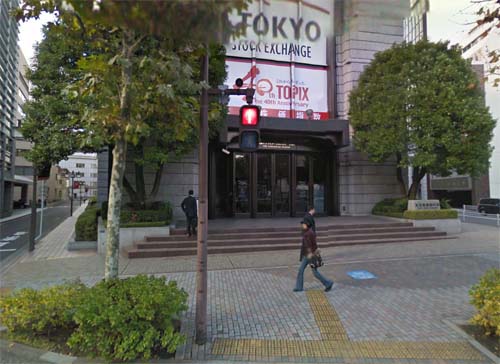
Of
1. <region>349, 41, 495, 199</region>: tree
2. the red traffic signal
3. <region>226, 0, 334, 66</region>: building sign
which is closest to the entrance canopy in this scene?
<region>349, 41, 495, 199</region>: tree

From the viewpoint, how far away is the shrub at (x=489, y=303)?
4.04 m

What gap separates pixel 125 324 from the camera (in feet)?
11.9

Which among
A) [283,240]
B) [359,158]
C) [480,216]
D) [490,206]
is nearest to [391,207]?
[359,158]

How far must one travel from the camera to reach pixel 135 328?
369cm

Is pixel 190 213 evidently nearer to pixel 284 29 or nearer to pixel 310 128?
pixel 284 29

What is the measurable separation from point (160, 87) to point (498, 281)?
523 cm

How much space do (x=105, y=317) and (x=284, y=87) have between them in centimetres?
1501

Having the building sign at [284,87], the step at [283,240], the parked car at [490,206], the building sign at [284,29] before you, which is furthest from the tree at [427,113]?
the parked car at [490,206]

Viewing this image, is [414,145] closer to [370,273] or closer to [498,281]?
[370,273]

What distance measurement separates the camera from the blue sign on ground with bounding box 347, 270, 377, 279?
729cm

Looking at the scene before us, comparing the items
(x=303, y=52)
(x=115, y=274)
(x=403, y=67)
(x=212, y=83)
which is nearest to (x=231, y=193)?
(x=212, y=83)

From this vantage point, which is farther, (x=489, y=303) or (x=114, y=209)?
(x=114, y=209)

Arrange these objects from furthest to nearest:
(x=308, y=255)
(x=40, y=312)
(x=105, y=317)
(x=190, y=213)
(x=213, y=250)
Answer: (x=190, y=213), (x=213, y=250), (x=308, y=255), (x=40, y=312), (x=105, y=317)

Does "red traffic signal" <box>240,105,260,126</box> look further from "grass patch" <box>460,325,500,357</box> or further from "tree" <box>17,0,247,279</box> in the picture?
"grass patch" <box>460,325,500,357</box>
